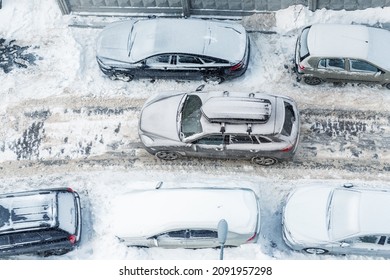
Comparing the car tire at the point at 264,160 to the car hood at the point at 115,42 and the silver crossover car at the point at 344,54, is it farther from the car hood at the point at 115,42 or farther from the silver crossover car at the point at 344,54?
the car hood at the point at 115,42

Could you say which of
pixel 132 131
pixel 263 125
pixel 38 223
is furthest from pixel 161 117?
pixel 38 223

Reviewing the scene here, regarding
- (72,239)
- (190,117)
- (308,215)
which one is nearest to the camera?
(308,215)

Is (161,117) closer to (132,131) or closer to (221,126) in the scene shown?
(132,131)

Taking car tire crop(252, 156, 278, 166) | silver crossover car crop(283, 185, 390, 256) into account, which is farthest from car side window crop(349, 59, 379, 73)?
silver crossover car crop(283, 185, 390, 256)

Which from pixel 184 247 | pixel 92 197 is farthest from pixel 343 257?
pixel 92 197

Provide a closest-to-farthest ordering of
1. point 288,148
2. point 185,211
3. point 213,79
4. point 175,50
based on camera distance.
Result: point 185,211 → point 288,148 → point 175,50 → point 213,79

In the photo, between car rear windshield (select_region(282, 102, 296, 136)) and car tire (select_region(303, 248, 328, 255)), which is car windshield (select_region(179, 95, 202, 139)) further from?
car tire (select_region(303, 248, 328, 255))

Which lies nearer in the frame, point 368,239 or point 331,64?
point 368,239

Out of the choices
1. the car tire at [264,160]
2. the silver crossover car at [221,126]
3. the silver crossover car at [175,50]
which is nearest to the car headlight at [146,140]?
the silver crossover car at [221,126]
